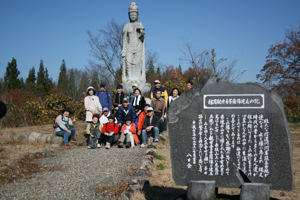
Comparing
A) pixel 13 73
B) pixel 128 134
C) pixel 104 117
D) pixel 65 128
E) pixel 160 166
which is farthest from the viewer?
pixel 13 73

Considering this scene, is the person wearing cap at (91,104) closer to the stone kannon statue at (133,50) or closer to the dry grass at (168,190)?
the stone kannon statue at (133,50)

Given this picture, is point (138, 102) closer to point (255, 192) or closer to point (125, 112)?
point (125, 112)

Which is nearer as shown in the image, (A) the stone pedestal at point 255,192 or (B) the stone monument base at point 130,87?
(A) the stone pedestal at point 255,192

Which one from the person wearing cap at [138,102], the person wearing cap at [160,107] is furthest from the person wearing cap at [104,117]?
the person wearing cap at [160,107]

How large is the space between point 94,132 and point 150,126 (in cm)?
152

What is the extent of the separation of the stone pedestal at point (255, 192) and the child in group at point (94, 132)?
15.8 feet

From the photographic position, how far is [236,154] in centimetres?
305

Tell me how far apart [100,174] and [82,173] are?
35 cm

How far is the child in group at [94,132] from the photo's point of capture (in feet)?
23.0

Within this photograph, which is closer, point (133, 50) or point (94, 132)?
point (94, 132)

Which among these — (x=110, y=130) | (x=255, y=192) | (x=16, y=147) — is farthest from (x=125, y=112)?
(x=255, y=192)

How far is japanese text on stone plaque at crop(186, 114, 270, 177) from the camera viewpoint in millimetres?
2998

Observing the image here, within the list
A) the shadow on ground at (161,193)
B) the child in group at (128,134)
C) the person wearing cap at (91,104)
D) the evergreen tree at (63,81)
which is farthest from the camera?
the evergreen tree at (63,81)

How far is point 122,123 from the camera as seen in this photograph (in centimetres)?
752
